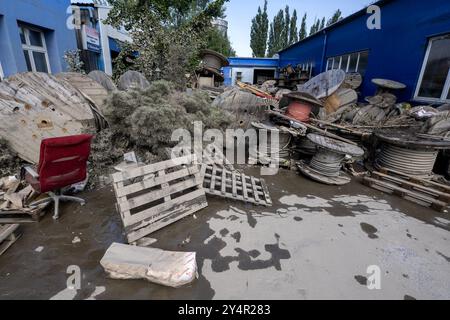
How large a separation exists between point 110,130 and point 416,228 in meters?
5.37

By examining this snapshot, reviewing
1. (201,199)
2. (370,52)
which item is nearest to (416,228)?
(201,199)

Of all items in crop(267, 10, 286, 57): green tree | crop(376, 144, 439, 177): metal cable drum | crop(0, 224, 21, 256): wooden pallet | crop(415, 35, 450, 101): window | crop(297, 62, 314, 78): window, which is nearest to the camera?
crop(0, 224, 21, 256): wooden pallet

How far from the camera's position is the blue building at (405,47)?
5.51 metres

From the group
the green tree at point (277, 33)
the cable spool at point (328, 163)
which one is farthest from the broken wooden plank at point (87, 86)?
the green tree at point (277, 33)

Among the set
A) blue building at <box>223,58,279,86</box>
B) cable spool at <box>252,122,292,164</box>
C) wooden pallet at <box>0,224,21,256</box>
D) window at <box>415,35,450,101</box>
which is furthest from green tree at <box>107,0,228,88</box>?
blue building at <box>223,58,279,86</box>

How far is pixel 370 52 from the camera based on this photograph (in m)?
8.02

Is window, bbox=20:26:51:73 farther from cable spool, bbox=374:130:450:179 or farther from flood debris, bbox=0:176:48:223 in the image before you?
cable spool, bbox=374:130:450:179

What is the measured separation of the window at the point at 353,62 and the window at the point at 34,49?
11269 mm

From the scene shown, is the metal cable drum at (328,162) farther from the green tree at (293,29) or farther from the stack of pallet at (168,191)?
the green tree at (293,29)

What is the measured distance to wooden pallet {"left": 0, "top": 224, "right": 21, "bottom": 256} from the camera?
2289 millimetres

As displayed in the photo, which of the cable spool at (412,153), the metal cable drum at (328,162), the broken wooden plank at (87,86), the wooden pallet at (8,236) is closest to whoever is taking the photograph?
the wooden pallet at (8,236)

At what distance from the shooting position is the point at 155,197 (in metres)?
2.76

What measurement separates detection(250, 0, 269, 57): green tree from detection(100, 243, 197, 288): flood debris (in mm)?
32871

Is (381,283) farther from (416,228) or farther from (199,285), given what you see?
(199,285)
